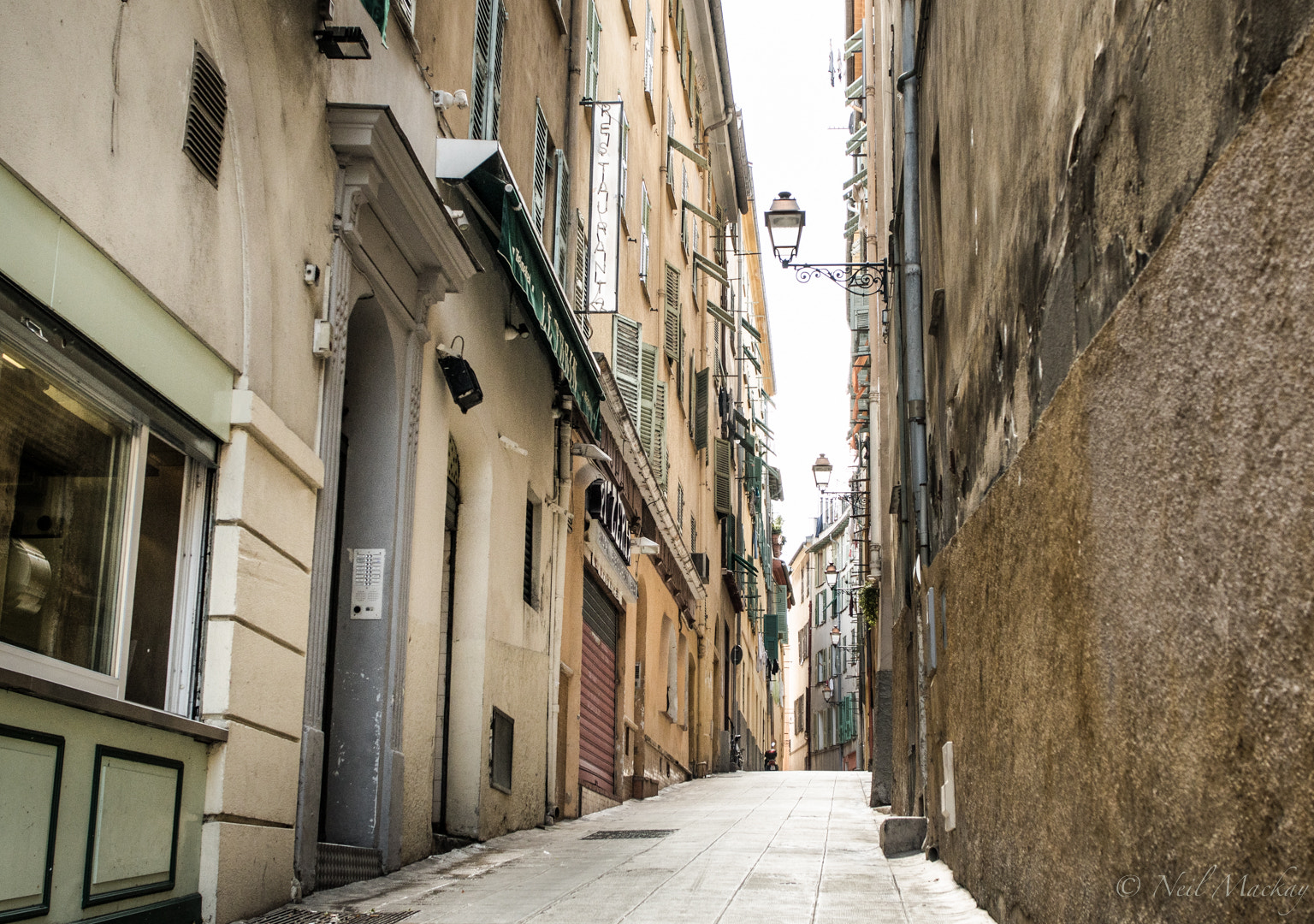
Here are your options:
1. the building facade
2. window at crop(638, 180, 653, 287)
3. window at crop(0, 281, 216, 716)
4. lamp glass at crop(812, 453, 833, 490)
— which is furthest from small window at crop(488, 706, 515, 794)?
lamp glass at crop(812, 453, 833, 490)

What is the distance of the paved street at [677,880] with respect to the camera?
6.40 meters

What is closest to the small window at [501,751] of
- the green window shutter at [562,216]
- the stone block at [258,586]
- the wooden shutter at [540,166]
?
the stone block at [258,586]

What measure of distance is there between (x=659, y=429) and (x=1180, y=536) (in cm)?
1653

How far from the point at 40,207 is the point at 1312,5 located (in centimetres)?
387

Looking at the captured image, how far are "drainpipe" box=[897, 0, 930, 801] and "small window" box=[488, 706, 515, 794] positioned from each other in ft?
10.9

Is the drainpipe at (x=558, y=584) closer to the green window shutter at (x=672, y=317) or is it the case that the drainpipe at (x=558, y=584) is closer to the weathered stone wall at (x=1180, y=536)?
the weathered stone wall at (x=1180, y=536)

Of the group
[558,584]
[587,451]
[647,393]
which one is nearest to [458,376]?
[558,584]

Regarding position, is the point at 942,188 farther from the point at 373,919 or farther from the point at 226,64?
the point at 373,919

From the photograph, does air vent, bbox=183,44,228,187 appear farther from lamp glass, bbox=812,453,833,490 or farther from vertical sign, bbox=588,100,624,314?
lamp glass, bbox=812,453,833,490

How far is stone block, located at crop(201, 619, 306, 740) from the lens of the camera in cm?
593

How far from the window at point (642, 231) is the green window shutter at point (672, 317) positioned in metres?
2.22

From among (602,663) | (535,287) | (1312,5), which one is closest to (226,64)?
(535,287)

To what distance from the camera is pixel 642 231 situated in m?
19.4

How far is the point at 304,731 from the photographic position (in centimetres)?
696
